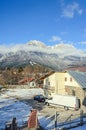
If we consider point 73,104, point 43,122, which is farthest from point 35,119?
point 73,104

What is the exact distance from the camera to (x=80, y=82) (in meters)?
44.2

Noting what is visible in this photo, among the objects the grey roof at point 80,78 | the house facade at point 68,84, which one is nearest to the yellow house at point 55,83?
the house facade at point 68,84

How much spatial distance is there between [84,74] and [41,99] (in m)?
10.4

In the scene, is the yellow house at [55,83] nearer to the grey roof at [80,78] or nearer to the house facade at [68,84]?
the house facade at [68,84]

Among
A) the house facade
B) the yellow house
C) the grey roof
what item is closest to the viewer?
the house facade

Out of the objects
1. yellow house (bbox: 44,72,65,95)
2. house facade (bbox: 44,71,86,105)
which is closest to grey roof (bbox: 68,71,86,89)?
house facade (bbox: 44,71,86,105)

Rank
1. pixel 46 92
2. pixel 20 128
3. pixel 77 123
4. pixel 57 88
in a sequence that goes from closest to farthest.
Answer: pixel 20 128 < pixel 77 123 < pixel 57 88 < pixel 46 92

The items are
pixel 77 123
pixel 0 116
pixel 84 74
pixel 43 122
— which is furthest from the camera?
pixel 84 74

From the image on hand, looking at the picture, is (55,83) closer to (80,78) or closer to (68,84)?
(68,84)

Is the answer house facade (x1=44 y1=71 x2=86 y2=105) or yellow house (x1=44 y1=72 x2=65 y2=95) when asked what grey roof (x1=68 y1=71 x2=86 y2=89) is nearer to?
house facade (x1=44 y1=71 x2=86 y2=105)

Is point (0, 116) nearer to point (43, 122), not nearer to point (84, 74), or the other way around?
point (43, 122)

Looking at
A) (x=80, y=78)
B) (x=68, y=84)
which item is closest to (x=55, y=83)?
(x=68, y=84)

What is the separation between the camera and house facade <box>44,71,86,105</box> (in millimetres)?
43312

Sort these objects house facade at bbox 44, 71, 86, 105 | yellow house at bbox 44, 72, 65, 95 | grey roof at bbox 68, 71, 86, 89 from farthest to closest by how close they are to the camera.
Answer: yellow house at bbox 44, 72, 65, 95
grey roof at bbox 68, 71, 86, 89
house facade at bbox 44, 71, 86, 105
